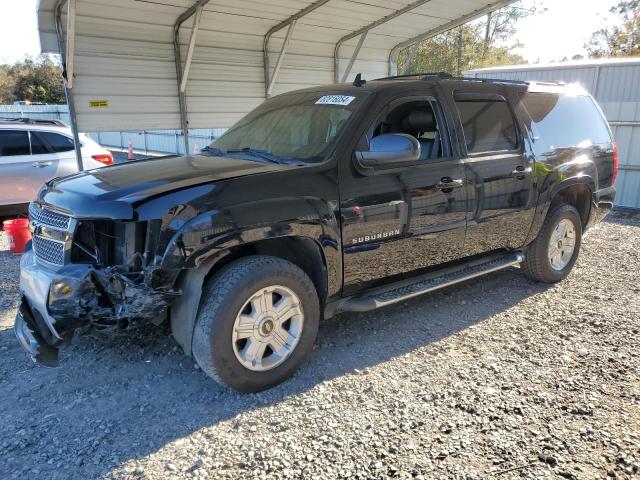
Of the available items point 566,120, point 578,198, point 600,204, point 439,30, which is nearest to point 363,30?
point 439,30

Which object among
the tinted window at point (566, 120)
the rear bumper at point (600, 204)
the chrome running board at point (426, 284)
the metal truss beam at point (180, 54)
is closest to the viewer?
the chrome running board at point (426, 284)

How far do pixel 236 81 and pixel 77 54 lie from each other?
2.83 metres

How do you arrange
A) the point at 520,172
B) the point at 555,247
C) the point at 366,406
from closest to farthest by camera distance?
the point at 366,406
the point at 520,172
the point at 555,247

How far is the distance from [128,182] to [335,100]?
1743mm

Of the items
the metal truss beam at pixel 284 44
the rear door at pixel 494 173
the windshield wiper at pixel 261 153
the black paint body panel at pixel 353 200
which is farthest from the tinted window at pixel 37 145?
the rear door at pixel 494 173

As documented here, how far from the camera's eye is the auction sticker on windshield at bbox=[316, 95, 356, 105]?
3838 mm

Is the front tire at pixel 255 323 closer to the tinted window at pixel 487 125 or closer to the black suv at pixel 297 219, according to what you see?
the black suv at pixel 297 219

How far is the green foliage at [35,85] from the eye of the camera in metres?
39.2

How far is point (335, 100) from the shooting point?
3.94 m

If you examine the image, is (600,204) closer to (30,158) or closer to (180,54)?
(180,54)

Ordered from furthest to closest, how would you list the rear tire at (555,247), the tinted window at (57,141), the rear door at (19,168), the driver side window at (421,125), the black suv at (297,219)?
1. the tinted window at (57,141)
2. the rear door at (19,168)
3. the rear tire at (555,247)
4. the driver side window at (421,125)
5. the black suv at (297,219)

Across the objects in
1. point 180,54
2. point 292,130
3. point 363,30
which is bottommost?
point 292,130

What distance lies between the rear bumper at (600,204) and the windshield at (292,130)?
125 inches

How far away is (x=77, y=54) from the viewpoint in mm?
6777
